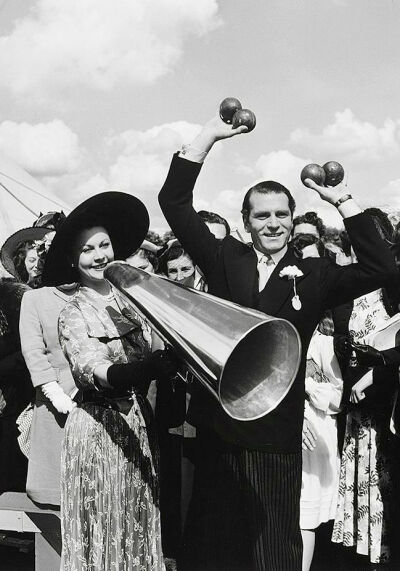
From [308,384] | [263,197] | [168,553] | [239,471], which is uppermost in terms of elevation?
[263,197]

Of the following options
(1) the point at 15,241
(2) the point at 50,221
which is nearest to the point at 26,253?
(1) the point at 15,241

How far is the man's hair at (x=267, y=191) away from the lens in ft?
8.64

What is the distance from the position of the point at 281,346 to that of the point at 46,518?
1.97 m

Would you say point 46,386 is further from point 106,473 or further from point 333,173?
point 333,173

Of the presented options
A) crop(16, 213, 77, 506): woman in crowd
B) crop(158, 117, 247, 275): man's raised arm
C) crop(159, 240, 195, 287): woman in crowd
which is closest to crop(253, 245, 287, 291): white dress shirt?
crop(158, 117, 247, 275): man's raised arm

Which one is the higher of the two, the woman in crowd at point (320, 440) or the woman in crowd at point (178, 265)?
the woman in crowd at point (178, 265)

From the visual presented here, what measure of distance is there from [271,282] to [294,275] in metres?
0.10

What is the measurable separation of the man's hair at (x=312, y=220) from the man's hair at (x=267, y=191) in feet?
7.26

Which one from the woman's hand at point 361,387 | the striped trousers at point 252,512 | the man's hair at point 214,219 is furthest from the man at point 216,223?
the striped trousers at point 252,512

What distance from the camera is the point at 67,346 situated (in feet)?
8.42

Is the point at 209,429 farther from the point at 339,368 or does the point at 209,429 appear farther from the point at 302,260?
the point at 339,368

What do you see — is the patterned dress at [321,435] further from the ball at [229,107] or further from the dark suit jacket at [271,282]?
the ball at [229,107]

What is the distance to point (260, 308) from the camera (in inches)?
100

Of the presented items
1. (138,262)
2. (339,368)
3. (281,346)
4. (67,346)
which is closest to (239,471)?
(281,346)
